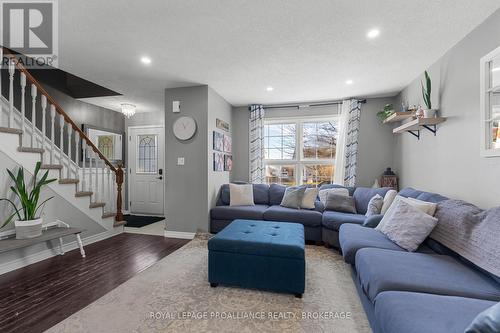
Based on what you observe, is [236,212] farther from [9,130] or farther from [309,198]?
[9,130]

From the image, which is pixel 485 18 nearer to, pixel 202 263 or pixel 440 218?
pixel 440 218

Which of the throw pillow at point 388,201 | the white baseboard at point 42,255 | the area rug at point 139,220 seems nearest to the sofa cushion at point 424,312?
the throw pillow at point 388,201

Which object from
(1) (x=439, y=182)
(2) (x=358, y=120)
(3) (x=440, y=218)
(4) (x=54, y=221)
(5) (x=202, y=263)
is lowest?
(5) (x=202, y=263)

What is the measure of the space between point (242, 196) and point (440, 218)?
8.63 ft

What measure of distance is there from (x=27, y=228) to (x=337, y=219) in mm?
3635

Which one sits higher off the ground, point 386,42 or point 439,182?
point 386,42

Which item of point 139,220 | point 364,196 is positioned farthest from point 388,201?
point 139,220

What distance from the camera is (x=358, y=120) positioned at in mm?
4246

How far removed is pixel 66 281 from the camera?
2.27m

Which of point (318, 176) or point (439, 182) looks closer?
point (439, 182)

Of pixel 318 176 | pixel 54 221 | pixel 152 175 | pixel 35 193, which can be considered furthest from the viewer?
pixel 152 175

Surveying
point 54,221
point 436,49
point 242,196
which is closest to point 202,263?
point 242,196

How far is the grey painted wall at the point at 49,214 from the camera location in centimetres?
253

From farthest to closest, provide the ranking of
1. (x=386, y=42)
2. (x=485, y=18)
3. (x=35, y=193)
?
(x=35, y=193) < (x=386, y=42) < (x=485, y=18)
